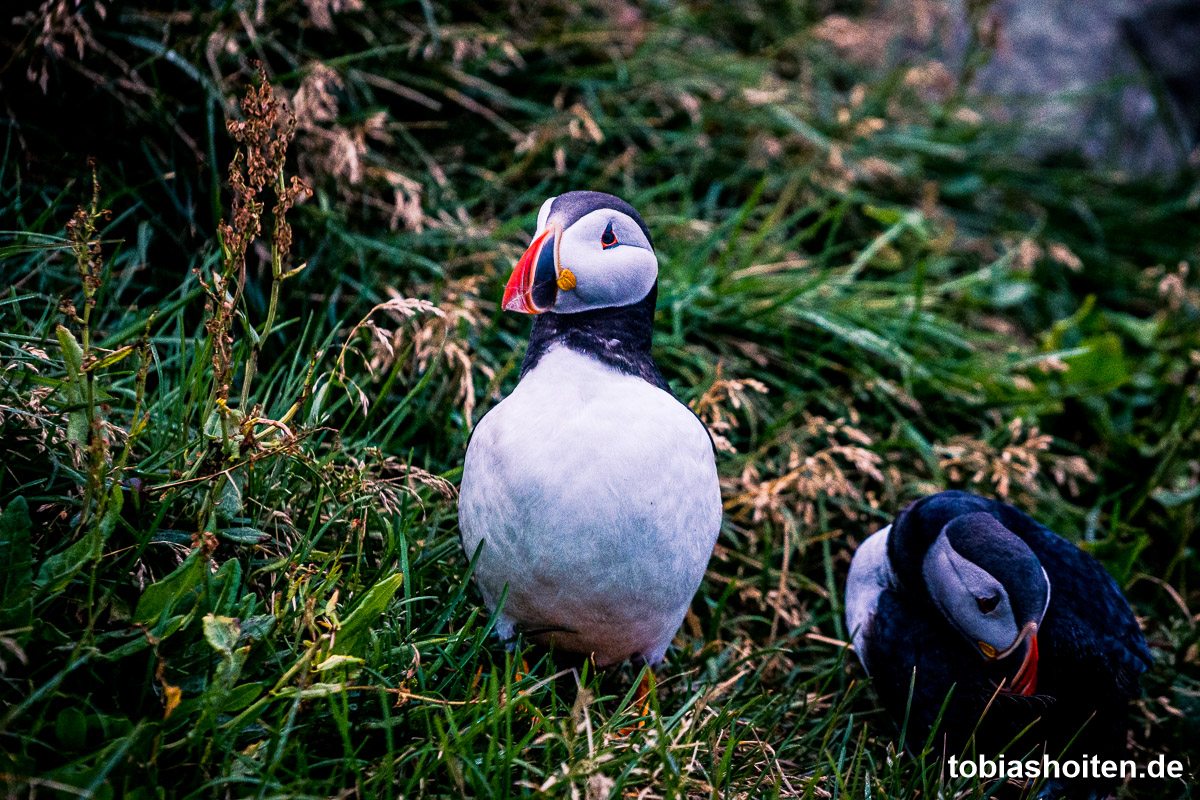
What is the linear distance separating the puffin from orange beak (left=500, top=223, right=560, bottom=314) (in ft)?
4.64

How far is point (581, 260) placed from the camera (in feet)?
6.93

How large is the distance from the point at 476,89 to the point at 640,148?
0.88m

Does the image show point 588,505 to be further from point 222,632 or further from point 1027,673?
point 1027,673

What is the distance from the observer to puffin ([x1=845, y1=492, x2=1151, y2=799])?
239 cm

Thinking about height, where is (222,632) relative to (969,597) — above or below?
above

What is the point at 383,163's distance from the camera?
352 centimetres

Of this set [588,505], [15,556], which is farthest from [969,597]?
[15,556]

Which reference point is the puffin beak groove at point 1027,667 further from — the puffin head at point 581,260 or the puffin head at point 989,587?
the puffin head at point 581,260

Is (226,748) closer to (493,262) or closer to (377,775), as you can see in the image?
(377,775)

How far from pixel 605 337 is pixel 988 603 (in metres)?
1.30

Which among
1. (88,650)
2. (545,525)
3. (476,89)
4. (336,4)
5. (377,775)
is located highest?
(336,4)

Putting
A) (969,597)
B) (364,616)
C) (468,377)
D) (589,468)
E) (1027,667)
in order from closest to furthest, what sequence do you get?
(364,616)
(589,468)
(1027,667)
(969,597)
(468,377)

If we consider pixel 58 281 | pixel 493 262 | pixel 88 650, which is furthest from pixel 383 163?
pixel 88 650

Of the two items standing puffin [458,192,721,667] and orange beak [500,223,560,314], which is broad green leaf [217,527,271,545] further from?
orange beak [500,223,560,314]
